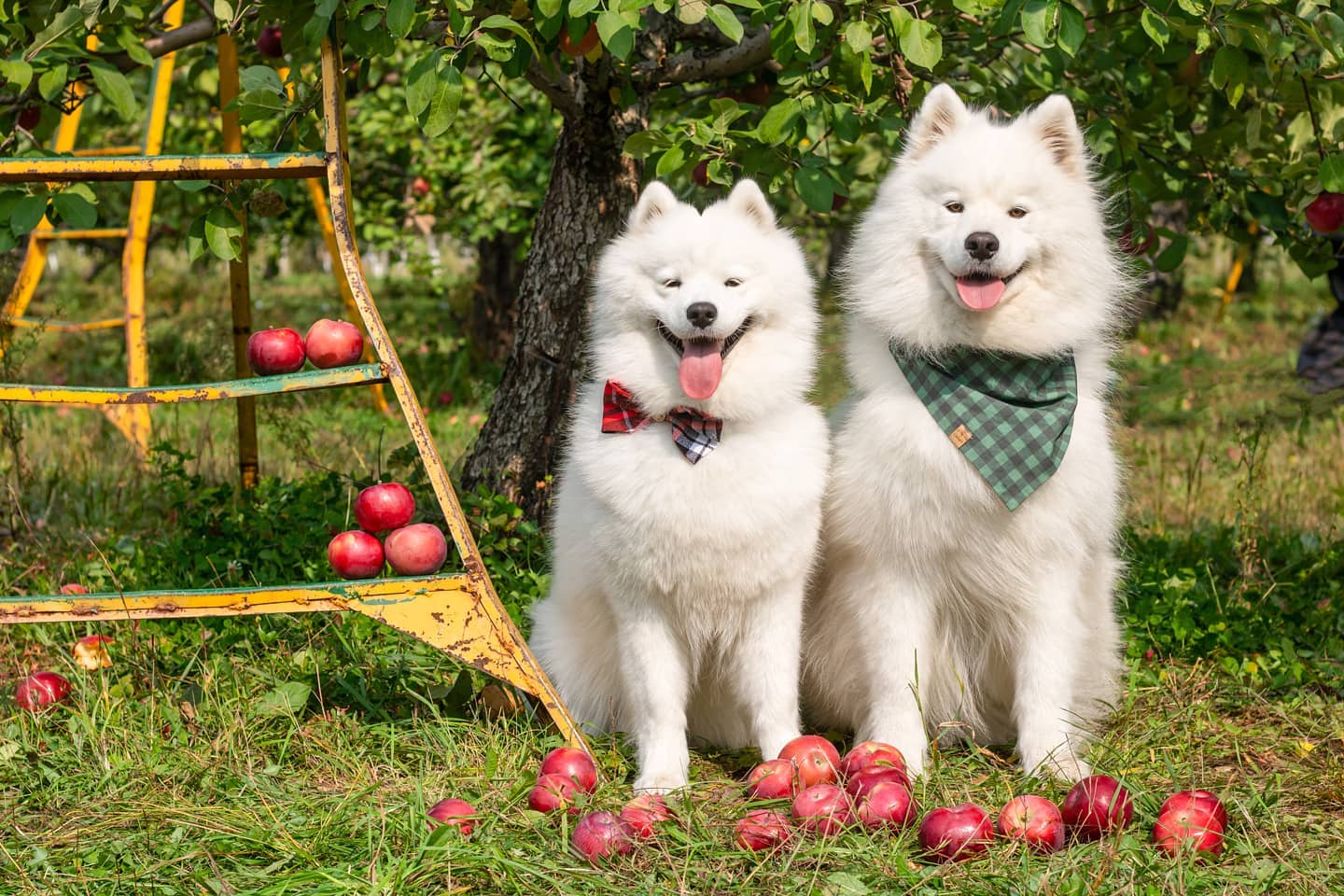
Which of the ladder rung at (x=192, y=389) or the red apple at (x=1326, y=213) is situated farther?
the red apple at (x=1326, y=213)

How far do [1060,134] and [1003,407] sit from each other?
0.74 m

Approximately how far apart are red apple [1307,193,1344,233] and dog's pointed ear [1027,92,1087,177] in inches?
47.5

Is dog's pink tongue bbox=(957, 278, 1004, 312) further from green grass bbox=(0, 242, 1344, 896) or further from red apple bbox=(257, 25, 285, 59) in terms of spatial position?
red apple bbox=(257, 25, 285, 59)

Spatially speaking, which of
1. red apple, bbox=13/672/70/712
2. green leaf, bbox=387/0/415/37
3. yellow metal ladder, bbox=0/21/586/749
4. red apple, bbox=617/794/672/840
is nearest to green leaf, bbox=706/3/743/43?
green leaf, bbox=387/0/415/37

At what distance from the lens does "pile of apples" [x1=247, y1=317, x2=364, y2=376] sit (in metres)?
2.95

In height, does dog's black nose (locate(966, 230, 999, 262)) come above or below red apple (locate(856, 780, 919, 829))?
above

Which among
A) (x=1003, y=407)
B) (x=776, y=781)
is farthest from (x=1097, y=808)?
(x=1003, y=407)

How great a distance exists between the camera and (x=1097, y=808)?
2621 millimetres

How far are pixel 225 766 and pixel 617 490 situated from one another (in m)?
1.25

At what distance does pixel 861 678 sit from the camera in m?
3.36

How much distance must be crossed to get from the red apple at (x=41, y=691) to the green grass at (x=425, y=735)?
0.07 m

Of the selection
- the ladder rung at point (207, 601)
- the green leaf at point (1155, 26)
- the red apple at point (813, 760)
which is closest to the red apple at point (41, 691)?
the ladder rung at point (207, 601)

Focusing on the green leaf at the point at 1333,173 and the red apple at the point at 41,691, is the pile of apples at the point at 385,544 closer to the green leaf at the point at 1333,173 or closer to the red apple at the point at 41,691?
the red apple at the point at 41,691

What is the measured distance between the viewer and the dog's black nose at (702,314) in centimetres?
289
